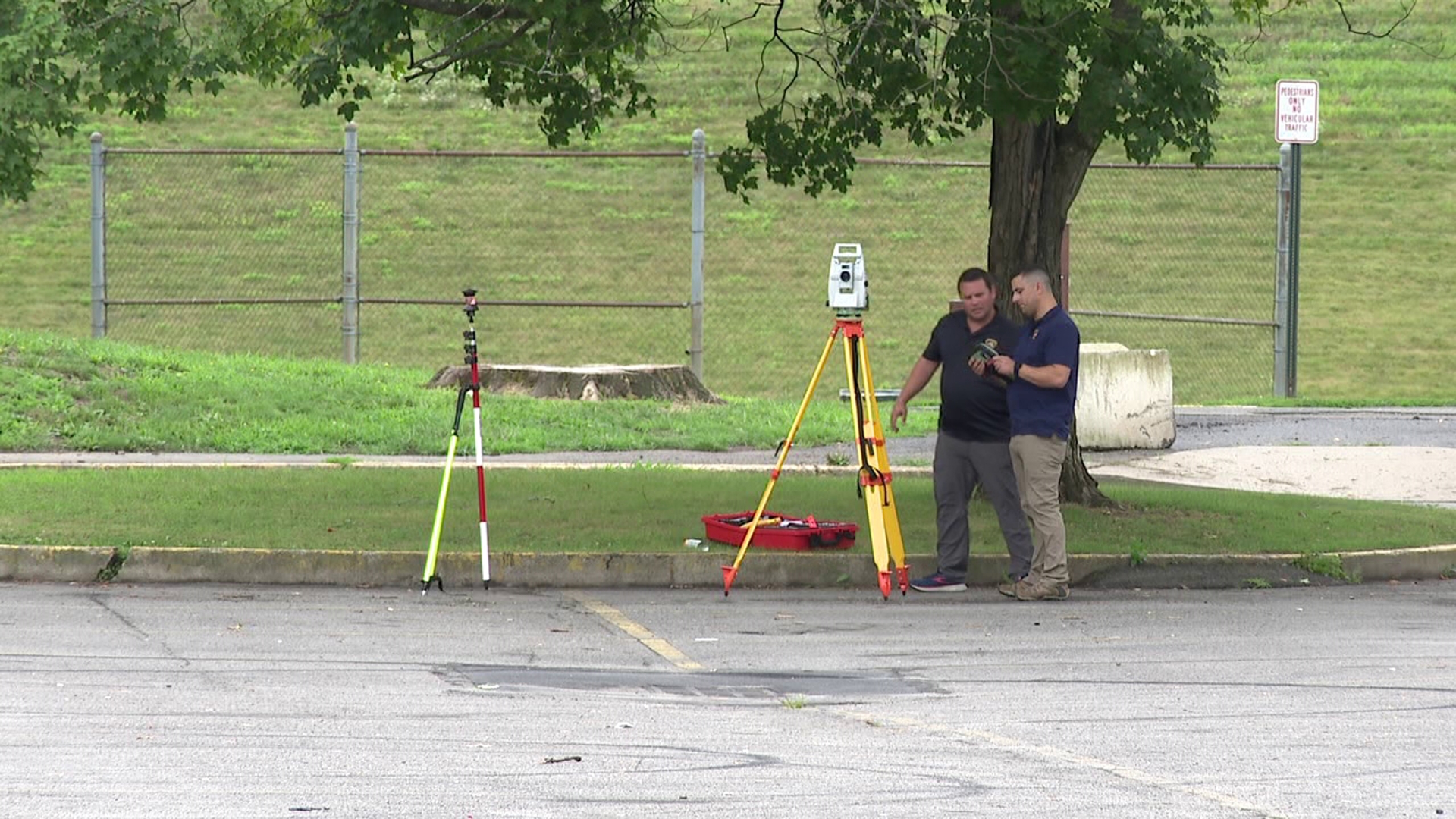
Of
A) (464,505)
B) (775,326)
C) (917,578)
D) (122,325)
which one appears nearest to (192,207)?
(122,325)

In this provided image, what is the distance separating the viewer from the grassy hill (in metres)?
28.4

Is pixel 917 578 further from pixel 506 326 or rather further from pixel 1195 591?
pixel 506 326

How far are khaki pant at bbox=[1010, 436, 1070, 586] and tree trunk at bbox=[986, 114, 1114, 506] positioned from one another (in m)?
2.08

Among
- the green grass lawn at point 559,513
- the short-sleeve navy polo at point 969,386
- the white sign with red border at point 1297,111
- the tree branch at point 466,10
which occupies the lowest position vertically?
the green grass lawn at point 559,513

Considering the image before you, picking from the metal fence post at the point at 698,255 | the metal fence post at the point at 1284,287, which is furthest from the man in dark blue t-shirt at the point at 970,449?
the metal fence post at the point at 1284,287

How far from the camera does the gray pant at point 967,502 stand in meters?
11.5

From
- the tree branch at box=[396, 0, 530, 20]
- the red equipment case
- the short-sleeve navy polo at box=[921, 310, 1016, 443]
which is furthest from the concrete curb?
the tree branch at box=[396, 0, 530, 20]

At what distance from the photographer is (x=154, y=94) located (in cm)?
1259

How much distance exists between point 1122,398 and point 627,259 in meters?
15.2

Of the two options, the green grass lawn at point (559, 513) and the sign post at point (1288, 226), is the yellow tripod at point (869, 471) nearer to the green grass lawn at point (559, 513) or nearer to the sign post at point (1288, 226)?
the green grass lawn at point (559, 513)

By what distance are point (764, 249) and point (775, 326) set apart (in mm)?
4274

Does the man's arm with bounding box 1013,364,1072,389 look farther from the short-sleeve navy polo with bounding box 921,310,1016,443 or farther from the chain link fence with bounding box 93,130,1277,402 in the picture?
the chain link fence with bounding box 93,130,1277,402

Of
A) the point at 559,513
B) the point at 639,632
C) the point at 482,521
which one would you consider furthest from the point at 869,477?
Result: the point at 559,513

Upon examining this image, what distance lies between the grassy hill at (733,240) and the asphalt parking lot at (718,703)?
43.7ft
